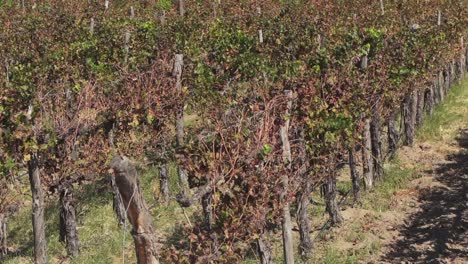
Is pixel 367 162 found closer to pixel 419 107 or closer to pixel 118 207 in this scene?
pixel 419 107

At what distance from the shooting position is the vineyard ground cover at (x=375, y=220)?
10133mm

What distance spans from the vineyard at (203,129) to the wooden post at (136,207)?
0.01 metres

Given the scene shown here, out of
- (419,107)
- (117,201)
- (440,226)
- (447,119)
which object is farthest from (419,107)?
(117,201)

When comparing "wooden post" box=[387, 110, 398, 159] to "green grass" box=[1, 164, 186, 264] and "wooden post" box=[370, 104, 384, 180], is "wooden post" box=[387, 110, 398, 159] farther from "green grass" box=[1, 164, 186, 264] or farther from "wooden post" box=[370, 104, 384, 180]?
"green grass" box=[1, 164, 186, 264]

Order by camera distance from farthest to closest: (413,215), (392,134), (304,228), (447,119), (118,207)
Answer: (447,119)
(392,134)
(118,207)
(413,215)
(304,228)

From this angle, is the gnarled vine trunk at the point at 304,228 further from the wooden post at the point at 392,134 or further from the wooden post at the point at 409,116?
the wooden post at the point at 409,116

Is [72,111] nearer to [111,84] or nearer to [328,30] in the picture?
[111,84]

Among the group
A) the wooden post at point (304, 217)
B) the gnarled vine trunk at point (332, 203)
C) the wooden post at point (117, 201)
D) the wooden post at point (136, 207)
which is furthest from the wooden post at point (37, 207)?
the gnarled vine trunk at point (332, 203)

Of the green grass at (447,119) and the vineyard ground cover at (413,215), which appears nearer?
the vineyard ground cover at (413,215)

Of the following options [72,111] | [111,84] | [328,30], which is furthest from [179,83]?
[328,30]

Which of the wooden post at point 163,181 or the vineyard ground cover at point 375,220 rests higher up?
the wooden post at point 163,181

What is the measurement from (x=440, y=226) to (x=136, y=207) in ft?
25.9

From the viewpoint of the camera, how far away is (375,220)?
11273mm

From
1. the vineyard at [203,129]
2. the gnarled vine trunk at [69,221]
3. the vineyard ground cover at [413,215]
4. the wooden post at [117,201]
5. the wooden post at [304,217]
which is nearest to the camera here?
the vineyard at [203,129]
